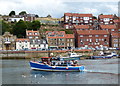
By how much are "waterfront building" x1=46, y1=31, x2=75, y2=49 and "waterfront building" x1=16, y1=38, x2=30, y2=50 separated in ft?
18.1

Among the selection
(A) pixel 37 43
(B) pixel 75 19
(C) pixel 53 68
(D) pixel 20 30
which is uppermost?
(B) pixel 75 19

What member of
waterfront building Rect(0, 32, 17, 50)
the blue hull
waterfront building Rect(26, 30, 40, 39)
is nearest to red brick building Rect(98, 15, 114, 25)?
waterfront building Rect(26, 30, 40, 39)

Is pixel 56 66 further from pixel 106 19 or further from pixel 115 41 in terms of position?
pixel 106 19

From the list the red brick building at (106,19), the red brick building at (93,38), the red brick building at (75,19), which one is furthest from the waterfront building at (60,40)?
the red brick building at (106,19)

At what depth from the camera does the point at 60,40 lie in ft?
319

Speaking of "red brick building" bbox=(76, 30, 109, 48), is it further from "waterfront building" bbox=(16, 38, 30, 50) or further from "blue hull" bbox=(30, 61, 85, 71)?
"blue hull" bbox=(30, 61, 85, 71)

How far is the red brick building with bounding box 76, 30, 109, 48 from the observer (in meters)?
98.5

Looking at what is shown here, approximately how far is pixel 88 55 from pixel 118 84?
51.0m

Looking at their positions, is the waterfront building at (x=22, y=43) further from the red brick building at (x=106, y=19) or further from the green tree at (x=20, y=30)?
the red brick building at (x=106, y=19)

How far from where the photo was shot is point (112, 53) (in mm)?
90312

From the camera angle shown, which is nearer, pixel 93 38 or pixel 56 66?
pixel 56 66

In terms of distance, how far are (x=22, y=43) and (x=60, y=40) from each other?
998 cm

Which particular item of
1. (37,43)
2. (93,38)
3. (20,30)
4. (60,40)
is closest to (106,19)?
(93,38)

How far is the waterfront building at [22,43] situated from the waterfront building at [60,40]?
5514mm
